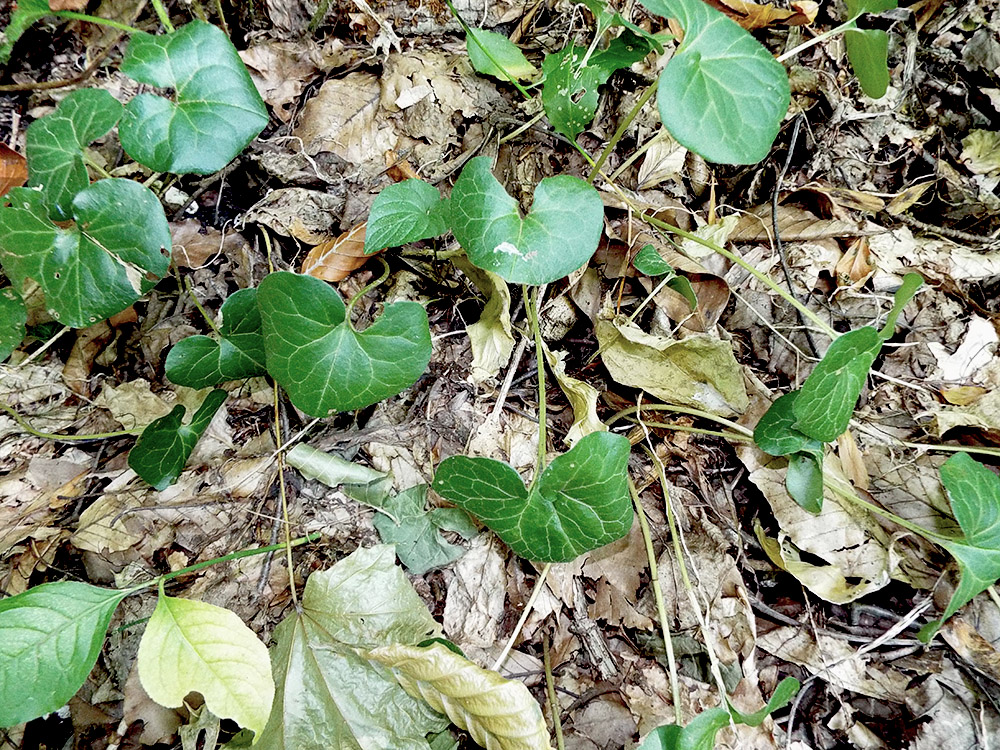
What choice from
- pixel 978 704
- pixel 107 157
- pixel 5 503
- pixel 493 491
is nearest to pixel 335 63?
pixel 107 157

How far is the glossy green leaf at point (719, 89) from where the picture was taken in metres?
1.04

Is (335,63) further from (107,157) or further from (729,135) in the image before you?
(729,135)

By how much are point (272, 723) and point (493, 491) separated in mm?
651

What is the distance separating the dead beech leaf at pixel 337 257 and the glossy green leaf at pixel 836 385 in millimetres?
1119

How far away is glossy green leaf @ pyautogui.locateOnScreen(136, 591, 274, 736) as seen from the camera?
40.8 inches

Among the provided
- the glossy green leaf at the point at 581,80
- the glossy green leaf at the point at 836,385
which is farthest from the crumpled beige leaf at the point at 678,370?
the glossy green leaf at the point at 581,80

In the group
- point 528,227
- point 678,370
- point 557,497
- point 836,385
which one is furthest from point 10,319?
point 836,385

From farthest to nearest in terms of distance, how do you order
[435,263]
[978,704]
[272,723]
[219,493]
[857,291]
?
[857,291] < [435,263] < [219,493] < [978,704] < [272,723]

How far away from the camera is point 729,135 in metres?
1.06

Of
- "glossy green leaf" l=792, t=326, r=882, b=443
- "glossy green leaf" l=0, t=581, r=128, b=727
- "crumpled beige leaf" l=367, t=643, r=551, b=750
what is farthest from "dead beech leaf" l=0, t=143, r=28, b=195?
"glossy green leaf" l=792, t=326, r=882, b=443

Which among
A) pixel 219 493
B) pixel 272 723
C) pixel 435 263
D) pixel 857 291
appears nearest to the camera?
pixel 272 723

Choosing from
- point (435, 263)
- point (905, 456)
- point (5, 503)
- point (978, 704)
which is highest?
point (435, 263)

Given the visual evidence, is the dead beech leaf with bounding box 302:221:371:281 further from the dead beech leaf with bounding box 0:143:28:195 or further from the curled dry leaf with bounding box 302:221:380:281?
the dead beech leaf with bounding box 0:143:28:195

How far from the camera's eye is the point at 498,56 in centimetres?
162
